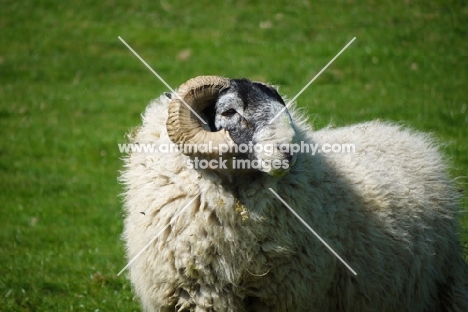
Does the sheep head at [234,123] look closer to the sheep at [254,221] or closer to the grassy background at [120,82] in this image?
the sheep at [254,221]


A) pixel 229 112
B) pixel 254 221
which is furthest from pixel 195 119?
pixel 254 221

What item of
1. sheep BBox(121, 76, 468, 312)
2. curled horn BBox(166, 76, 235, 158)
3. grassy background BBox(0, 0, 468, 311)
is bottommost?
grassy background BBox(0, 0, 468, 311)

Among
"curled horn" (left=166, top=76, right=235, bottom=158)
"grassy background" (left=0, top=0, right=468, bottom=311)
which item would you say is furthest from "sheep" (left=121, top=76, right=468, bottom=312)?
"grassy background" (left=0, top=0, right=468, bottom=311)

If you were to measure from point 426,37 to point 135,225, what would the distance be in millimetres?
13062

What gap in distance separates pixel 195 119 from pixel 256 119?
521 mm

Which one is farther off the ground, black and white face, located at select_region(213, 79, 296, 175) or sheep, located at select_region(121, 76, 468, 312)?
black and white face, located at select_region(213, 79, 296, 175)

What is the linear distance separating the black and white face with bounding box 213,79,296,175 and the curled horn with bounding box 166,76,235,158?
0.11 meters

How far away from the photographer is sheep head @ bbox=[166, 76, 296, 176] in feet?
16.9

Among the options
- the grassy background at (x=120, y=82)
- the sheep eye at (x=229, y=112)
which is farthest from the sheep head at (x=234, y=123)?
the grassy background at (x=120, y=82)

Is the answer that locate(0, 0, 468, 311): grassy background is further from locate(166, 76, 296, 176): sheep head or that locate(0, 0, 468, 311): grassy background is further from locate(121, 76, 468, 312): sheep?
locate(166, 76, 296, 176): sheep head

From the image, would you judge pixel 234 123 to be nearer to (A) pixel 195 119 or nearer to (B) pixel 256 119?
(B) pixel 256 119

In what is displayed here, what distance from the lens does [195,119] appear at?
5.38m

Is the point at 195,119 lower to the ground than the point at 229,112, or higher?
lower

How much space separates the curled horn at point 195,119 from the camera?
17.0 feet
